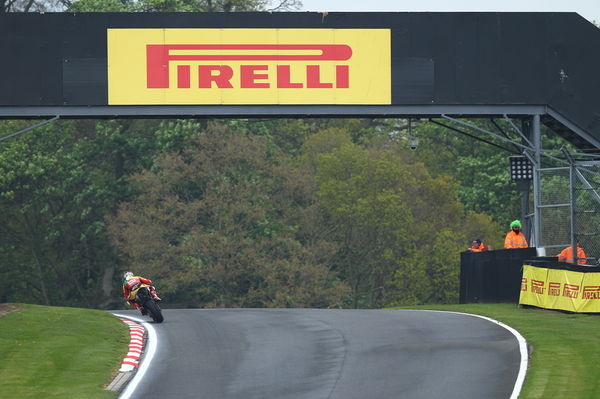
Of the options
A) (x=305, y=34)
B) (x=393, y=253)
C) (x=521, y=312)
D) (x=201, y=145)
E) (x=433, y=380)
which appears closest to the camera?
(x=433, y=380)

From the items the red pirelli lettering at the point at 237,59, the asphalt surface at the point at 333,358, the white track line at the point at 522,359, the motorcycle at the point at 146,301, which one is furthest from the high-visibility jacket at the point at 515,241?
the motorcycle at the point at 146,301

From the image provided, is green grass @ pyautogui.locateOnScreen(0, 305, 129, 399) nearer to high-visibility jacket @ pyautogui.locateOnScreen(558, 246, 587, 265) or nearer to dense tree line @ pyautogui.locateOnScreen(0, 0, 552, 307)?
high-visibility jacket @ pyautogui.locateOnScreen(558, 246, 587, 265)

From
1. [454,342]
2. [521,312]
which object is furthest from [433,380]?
[521,312]

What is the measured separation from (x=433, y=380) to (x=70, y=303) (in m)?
53.0

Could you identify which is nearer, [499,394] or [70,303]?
[499,394]

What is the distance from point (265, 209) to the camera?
6266cm

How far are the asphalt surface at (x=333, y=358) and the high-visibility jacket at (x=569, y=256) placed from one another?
4114mm

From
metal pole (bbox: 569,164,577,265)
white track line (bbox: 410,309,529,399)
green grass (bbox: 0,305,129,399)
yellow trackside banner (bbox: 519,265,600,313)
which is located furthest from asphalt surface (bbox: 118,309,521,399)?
metal pole (bbox: 569,164,577,265)

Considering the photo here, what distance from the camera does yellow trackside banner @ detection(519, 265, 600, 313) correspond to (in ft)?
92.4

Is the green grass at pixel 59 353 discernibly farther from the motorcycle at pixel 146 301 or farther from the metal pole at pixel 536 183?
the metal pole at pixel 536 183

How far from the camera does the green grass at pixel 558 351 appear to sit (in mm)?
18406

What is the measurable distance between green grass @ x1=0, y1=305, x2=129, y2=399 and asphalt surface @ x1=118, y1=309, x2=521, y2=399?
86cm

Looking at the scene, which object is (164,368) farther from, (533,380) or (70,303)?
(70,303)

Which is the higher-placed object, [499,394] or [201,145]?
[201,145]
